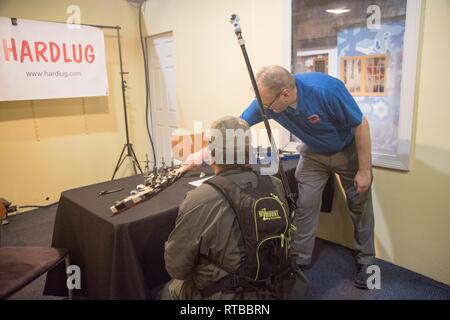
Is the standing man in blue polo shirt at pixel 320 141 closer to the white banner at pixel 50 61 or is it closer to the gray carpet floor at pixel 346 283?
the gray carpet floor at pixel 346 283

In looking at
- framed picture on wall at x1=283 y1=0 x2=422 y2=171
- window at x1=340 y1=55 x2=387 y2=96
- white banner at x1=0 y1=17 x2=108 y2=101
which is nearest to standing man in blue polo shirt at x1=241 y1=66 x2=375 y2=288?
framed picture on wall at x1=283 y1=0 x2=422 y2=171

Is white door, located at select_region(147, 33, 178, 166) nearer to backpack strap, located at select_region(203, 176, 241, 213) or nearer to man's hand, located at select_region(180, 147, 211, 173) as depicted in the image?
man's hand, located at select_region(180, 147, 211, 173)

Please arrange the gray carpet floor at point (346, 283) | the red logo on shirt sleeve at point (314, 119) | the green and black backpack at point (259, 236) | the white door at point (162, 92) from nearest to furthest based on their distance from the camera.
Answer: the green and black backpack at point (259, 236) → the red logo on shirt sleeve at point (314, 119) → the gray carpet floor at point (346, 283) → the white door at point (162, 92)

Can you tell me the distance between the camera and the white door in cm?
401

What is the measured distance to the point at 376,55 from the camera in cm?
214

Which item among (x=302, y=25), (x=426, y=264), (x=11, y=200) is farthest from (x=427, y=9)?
(x=11, y=200)

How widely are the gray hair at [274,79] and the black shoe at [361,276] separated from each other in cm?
123

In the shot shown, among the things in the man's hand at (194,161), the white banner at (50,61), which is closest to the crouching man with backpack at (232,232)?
the man's hand at (194,161)

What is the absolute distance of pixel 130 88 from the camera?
435 centimetres

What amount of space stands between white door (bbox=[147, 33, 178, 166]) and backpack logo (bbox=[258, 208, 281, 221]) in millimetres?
2815

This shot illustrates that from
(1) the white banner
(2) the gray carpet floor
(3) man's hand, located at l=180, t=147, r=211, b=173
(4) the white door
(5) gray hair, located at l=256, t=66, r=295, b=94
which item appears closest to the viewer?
(5) gray hair, located at l=256, t=66, r=295, b=94

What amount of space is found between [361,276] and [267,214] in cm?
124

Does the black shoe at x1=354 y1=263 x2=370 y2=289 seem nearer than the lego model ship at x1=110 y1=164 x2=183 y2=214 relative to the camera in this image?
No

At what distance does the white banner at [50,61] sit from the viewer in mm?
3211
